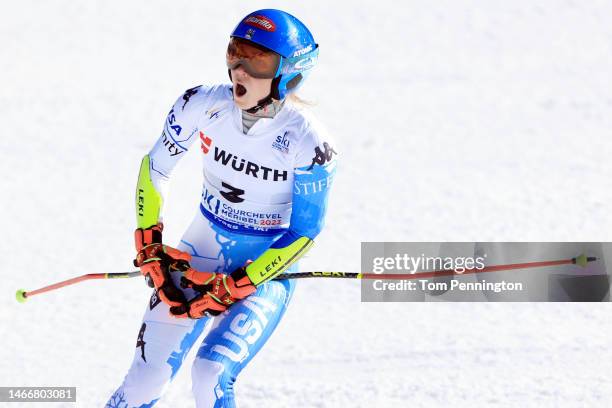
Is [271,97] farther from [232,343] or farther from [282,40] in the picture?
[232,343]

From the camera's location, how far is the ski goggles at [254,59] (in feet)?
14.9

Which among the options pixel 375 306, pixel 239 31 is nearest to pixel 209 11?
pixel 375 306

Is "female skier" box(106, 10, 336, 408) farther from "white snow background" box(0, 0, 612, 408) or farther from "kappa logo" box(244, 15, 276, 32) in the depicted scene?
"white snow background" box(0, 0, 612, 408)

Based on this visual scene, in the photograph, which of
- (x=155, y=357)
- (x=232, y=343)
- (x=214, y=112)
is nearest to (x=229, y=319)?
(x=232, y=343)

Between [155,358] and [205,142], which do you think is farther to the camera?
[205,142]

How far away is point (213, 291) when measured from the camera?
4727 mm

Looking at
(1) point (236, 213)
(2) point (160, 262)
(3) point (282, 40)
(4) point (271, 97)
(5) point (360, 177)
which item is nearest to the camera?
(3) point (282, 40)

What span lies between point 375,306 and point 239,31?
3476 mm

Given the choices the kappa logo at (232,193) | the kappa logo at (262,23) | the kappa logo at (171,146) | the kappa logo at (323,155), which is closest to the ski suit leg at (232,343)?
the kappa logo at (232,193)

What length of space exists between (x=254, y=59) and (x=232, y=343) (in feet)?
4.67

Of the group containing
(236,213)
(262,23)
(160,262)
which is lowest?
(160,262)

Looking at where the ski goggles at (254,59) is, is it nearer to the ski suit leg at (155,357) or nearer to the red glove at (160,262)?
the red glove at (160,262)

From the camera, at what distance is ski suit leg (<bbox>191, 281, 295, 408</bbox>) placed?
4.50m

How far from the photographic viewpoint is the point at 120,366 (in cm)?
663
